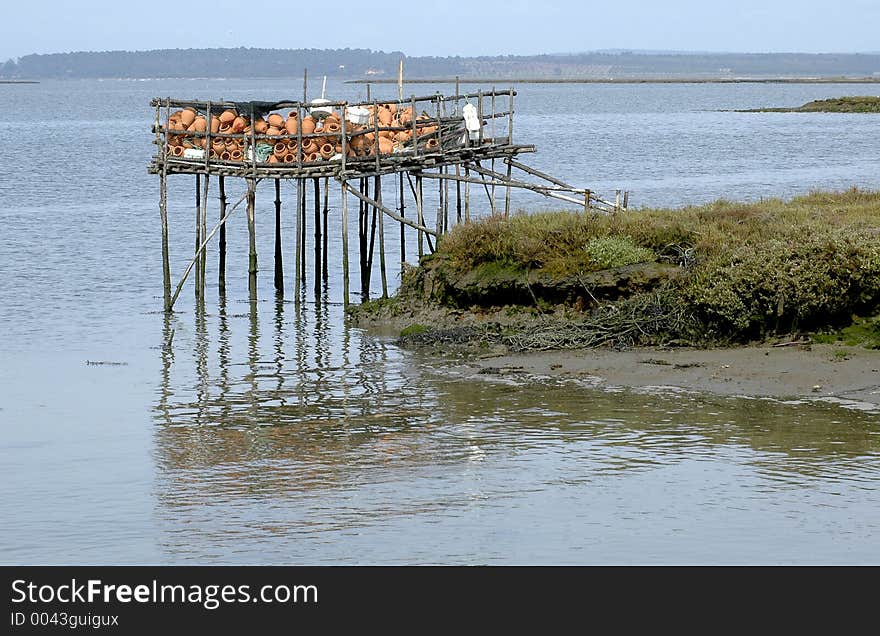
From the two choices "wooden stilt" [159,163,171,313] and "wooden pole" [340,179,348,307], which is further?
"wooden stilt" [159,163,171,313]

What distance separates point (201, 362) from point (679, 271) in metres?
7.45

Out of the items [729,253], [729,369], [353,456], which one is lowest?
[353,456]

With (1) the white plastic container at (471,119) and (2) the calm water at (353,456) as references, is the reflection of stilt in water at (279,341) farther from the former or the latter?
(1) the white plastic container at (471,119)

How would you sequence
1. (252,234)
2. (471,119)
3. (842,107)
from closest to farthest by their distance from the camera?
(252,234) < (471,119) < (842,107)

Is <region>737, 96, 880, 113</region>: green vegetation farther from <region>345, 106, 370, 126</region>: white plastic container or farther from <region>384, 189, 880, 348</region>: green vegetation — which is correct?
<region>384, 189, 880, 348</region>: green vegetation

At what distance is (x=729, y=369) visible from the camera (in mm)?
18672

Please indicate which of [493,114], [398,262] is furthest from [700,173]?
[493,114]

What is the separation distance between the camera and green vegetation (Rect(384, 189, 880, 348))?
19.2 metres

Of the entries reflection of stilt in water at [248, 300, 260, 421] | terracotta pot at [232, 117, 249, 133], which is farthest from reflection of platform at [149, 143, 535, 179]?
reflection of stilt in water at [248, 300, 260, 421]

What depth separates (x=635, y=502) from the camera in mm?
13492

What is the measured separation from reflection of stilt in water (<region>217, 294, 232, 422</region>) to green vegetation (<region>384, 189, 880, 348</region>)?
11.4 ft

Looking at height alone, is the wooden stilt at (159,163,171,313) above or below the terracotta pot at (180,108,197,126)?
below

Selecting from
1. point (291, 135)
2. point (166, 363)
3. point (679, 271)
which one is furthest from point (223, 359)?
point (679, 271)

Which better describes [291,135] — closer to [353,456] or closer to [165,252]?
[165,252]
